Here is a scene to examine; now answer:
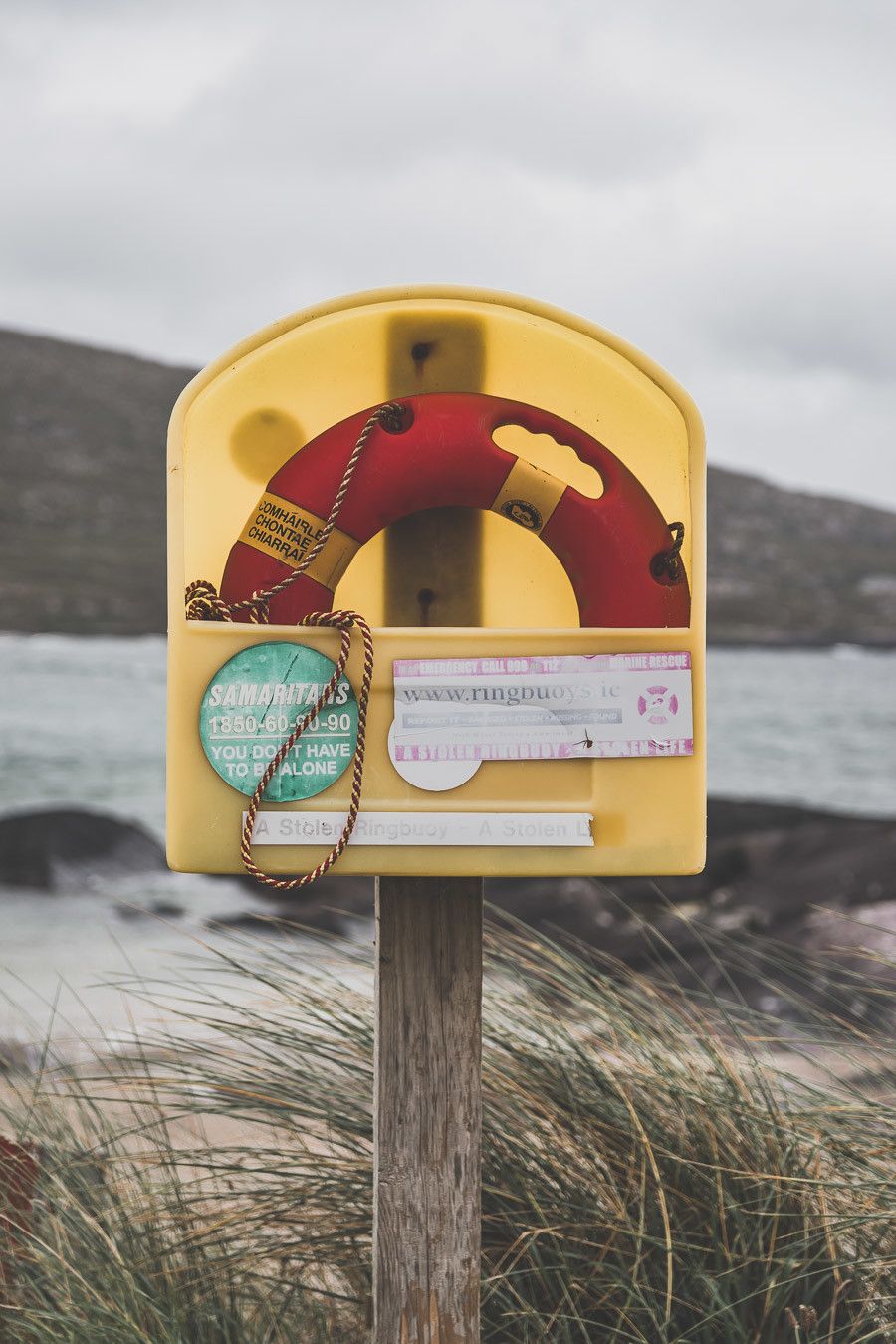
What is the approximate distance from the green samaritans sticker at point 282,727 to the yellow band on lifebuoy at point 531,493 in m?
0.27

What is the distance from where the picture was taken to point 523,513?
51.1 inches

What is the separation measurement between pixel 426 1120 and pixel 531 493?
69cm

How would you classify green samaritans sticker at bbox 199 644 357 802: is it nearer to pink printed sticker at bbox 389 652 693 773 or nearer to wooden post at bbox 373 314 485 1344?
pink printed sticker at bbox 389 652 693 773

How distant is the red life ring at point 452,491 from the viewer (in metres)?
1.26

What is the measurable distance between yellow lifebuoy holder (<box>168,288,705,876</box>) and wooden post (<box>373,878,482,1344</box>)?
180mm

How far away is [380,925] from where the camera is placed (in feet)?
4.43

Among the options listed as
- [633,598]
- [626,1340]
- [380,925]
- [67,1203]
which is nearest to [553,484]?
[633,598]

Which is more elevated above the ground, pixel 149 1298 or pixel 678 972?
pixel 149 1298

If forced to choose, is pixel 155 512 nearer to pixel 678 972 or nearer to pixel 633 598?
pixel 678 972

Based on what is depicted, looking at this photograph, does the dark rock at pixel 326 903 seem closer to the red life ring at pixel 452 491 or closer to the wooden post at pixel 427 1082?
the wooden post at pixel 427 1082

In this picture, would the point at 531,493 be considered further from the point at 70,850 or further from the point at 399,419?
the point at 70,850

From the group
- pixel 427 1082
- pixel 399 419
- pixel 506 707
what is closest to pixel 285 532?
pixel 399 419

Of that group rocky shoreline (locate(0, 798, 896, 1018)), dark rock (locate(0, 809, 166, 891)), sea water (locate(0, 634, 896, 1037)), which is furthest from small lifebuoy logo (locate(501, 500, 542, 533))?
dark rock (locate(0, 809, 166, 891))

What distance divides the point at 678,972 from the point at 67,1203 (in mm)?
4251
